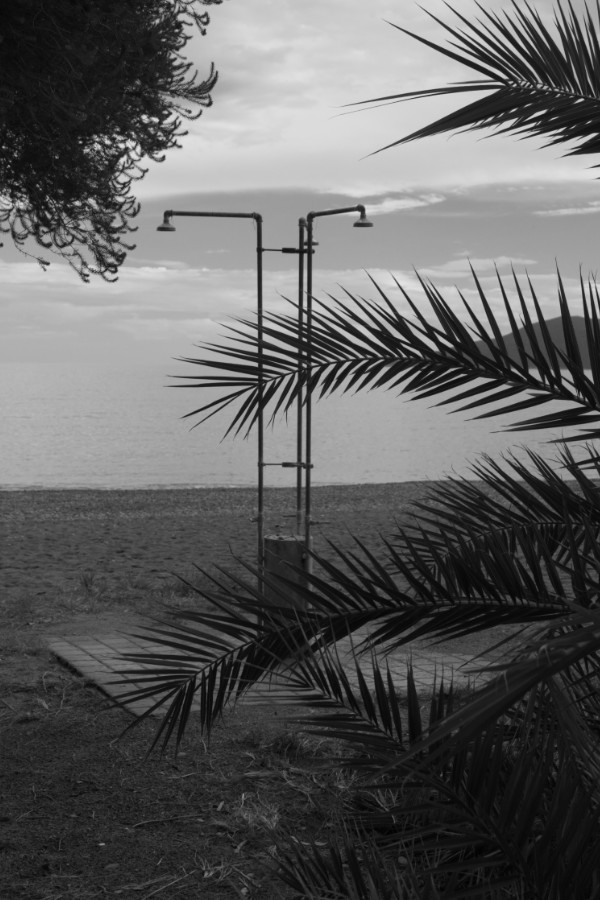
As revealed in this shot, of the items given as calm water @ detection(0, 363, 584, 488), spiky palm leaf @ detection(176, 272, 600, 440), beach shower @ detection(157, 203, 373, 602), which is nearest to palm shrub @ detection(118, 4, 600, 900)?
spiky palm leaf @ detection(176, 272, 600, 440)

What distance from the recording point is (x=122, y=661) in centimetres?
639

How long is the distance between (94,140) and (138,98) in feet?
1.55

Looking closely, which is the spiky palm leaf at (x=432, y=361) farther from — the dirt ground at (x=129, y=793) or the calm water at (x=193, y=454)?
the calm water at (x=193, y=454)

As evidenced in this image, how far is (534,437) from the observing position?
69.8m

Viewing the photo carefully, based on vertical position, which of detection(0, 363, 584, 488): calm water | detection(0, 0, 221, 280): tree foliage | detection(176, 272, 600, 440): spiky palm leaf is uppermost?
detection(0, 0, 221, 280): tree foliage

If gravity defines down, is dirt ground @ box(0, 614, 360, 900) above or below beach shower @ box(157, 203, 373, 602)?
below

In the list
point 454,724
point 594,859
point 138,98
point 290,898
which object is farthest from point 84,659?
point 454,724

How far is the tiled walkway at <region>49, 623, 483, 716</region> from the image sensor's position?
583 centimetres

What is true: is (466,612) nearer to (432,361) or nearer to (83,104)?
(432,361)

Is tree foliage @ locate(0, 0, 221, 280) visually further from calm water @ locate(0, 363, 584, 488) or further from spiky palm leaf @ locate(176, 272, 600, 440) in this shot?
calm water @ locate(0, 363, 584, 488)

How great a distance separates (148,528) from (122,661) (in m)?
9.19

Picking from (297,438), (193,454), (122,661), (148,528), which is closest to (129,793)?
(122,661)

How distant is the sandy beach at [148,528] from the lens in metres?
11.2

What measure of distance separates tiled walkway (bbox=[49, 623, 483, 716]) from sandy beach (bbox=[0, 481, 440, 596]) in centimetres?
67
